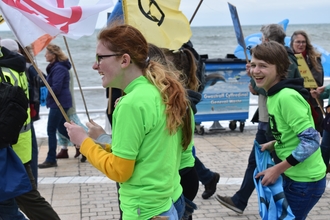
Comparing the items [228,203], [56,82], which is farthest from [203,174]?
[56,82]

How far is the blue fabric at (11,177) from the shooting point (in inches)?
151

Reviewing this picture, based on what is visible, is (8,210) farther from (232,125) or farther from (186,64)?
(232,125)

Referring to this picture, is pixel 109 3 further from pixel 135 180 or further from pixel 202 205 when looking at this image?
pixel 202 205

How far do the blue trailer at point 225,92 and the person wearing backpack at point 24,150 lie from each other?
527 centimetres

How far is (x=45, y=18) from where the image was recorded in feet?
12.0

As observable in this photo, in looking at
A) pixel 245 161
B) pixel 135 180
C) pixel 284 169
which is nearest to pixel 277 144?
pixel 284 169

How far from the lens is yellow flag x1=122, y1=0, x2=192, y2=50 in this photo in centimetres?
420

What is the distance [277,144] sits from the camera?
367cm

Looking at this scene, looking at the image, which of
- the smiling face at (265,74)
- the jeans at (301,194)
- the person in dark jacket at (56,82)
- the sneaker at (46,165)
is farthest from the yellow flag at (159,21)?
the sneaker at (46,165)

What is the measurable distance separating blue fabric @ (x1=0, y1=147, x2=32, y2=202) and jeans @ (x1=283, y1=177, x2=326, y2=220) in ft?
6.02

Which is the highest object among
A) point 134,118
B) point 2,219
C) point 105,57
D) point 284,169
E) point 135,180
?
point 105,57

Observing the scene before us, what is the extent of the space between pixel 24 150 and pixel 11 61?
0.77m

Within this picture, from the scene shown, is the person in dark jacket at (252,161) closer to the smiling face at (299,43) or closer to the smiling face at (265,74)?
the smiling face at (299,43)

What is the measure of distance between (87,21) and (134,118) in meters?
1.71
